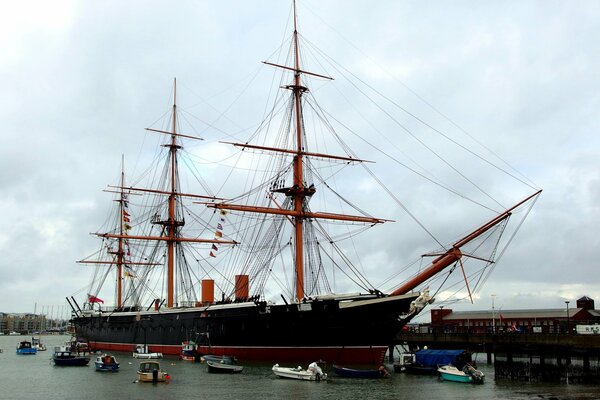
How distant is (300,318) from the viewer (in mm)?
45250

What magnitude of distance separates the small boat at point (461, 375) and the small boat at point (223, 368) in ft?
44.2

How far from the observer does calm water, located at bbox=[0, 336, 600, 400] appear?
105 ft

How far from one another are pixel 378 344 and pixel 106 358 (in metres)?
20.4

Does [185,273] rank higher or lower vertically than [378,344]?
higher

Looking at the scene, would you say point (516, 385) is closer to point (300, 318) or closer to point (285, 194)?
point (300, 318)

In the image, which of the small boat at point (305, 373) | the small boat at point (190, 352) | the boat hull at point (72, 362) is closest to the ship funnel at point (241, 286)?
the small boat at point (190, 352)

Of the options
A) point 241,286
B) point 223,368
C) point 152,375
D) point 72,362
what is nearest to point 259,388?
point 152,375

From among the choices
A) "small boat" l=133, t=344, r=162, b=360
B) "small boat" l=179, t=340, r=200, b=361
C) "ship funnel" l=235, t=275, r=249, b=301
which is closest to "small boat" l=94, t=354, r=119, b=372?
"small boat" l=179, t=340, r=200, b=361

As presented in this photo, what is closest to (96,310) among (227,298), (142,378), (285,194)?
(227,298)

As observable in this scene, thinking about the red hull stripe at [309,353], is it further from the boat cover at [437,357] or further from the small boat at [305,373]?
the small boat at [305,373]

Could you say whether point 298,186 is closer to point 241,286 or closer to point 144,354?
point 241,286

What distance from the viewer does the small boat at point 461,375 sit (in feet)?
125

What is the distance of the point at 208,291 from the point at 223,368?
20.8 meters

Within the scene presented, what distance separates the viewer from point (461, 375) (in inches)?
1515
